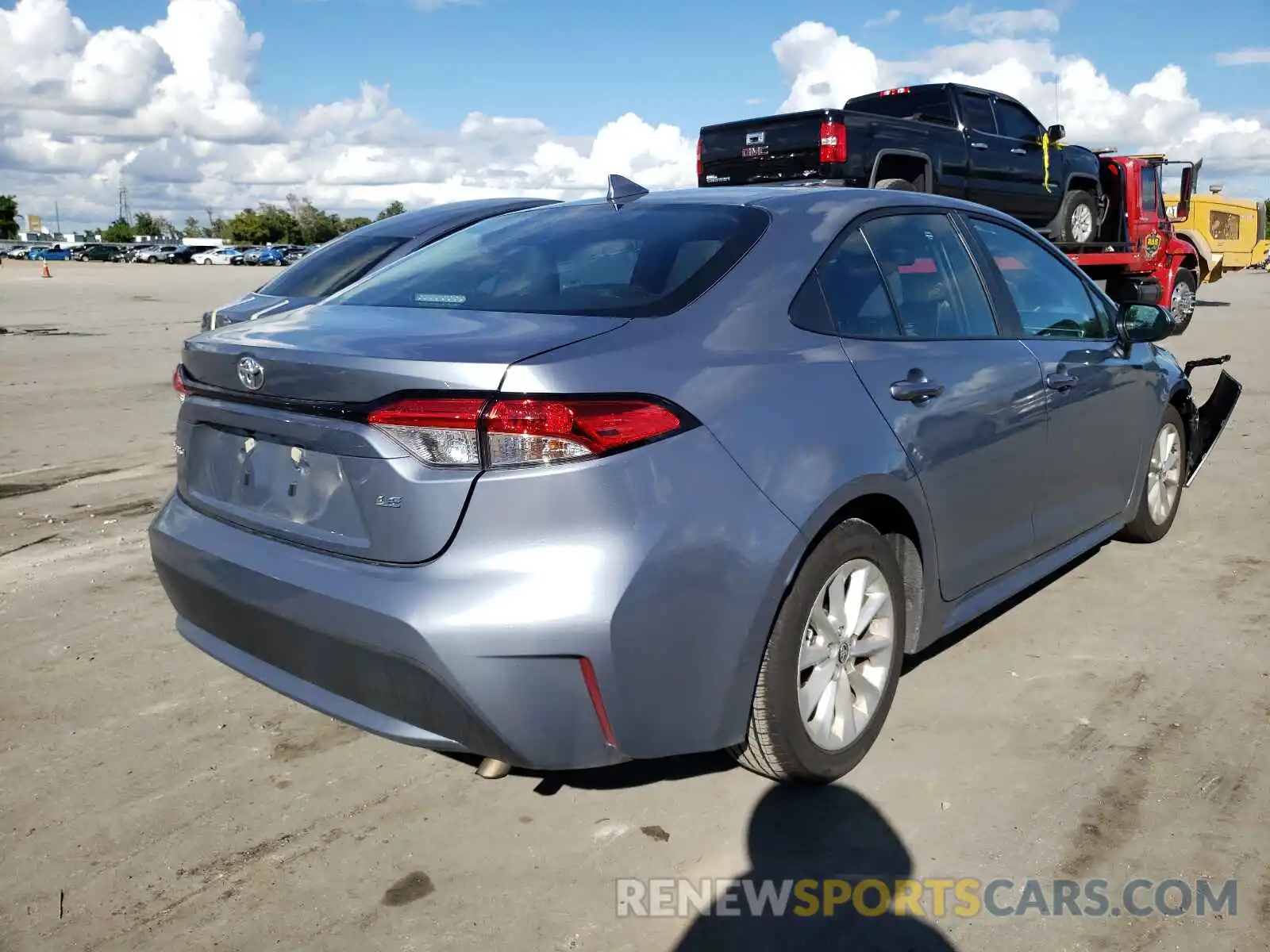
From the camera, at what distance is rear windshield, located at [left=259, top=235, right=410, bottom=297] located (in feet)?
25.0

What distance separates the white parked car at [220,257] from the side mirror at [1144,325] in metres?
80.3

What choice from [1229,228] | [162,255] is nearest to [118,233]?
[162,255]

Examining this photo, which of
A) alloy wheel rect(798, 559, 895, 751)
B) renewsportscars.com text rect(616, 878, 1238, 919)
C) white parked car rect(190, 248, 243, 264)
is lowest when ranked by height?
renewsportscars.com text rect(616, 878, 1238, 919)

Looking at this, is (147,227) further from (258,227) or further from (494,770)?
(494,770)

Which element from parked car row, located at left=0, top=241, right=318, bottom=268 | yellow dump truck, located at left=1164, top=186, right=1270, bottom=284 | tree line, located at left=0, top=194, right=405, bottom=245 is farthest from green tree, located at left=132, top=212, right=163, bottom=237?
yellow dump truck, located at left=1164, top=186, right=1270, bottom=284

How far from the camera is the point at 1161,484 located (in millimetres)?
5422

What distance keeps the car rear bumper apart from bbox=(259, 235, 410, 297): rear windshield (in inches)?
204

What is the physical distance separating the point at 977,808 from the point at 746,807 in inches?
25.1

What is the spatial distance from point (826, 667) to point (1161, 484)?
125 inches

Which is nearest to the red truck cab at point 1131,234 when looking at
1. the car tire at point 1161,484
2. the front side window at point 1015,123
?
the front side window at point 1015,123

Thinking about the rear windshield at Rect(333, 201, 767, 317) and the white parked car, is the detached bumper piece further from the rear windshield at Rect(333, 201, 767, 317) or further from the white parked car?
the white parked car

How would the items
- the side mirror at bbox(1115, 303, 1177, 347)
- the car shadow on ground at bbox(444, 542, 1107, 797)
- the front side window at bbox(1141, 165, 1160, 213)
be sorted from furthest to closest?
the front side window at bbox(1141, 165, 1160, 213) → the side mirror at bbox(1115, 303, 1177, 347) → the car shadow on ground at bbox(444, 542, 1107, 797)

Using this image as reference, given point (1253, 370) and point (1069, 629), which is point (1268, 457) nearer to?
point (1069, 629)

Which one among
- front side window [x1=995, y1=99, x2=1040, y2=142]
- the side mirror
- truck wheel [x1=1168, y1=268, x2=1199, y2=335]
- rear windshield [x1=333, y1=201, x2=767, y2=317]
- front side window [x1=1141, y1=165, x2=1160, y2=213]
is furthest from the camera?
truck wheel [x1=1168, y1=268, x2=1199, y2=335]
